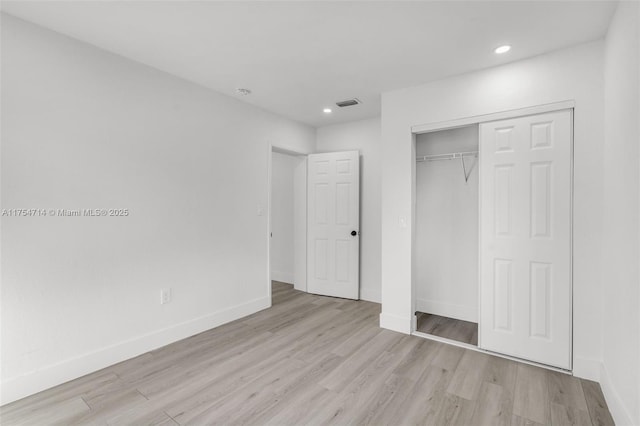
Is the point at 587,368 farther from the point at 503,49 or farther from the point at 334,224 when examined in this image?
the point at 334,224

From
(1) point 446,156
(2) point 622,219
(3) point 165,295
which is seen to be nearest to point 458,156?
(1) point 446,156

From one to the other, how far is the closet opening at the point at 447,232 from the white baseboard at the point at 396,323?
0.20 metres

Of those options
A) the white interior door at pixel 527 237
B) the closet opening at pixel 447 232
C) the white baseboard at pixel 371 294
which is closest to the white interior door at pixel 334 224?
the white baseboard at pixel 371 294

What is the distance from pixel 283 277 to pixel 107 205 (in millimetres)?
3363

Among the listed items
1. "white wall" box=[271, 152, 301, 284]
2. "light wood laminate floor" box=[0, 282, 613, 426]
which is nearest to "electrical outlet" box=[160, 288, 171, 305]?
"light wood laminate floor" box=[0, 282, 613, 426]

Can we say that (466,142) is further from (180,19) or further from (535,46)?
(180,19)

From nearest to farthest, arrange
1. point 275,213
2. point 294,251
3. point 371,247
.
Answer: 1. point 371,247
2. point 294,251
3. point 275,213

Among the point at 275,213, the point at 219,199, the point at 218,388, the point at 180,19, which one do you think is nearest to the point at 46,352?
the point at 218,388

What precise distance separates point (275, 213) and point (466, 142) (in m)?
3.38

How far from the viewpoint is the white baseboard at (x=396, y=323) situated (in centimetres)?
316

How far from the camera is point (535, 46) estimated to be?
7.76 ft

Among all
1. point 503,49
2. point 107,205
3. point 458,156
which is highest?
point 503,49

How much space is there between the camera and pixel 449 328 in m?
3.30

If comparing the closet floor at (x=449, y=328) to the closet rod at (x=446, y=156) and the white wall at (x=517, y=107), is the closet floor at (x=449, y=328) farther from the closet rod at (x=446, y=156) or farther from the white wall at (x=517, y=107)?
the closet rod at (x=446, y=156)
